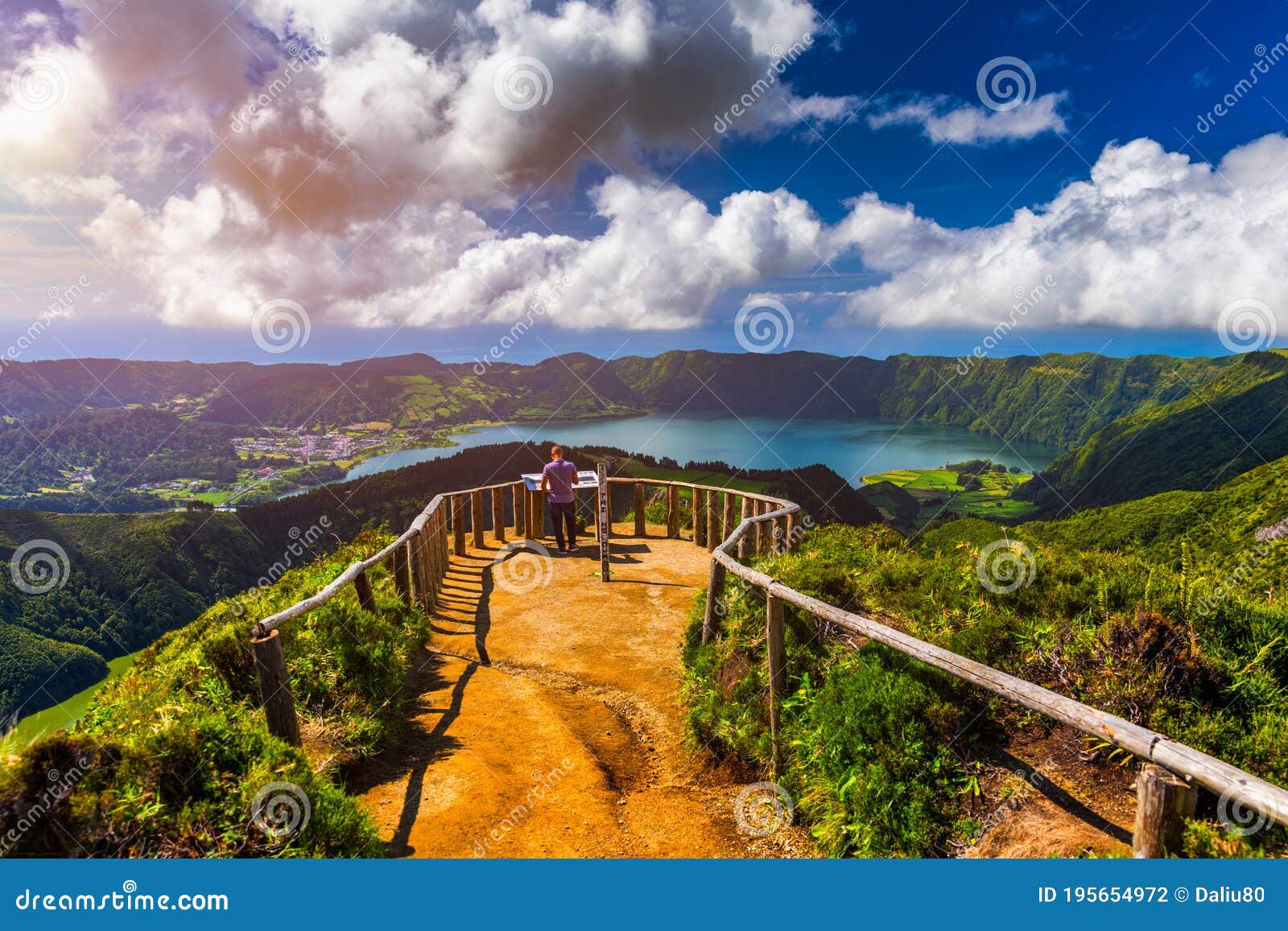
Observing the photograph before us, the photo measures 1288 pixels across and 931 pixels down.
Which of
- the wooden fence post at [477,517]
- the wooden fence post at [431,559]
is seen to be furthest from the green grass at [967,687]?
the wooden fence post at [477,517]

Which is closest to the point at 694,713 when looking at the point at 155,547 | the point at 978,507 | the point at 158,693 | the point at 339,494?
the point at 158,693

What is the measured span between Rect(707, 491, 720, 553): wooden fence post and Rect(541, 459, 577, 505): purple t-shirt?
102 inches

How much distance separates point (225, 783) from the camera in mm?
3186

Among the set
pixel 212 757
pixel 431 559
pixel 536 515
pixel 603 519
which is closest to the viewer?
pixel 212 757

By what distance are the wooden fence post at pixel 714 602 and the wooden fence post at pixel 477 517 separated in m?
7.29

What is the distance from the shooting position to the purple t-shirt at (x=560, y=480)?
11742mm

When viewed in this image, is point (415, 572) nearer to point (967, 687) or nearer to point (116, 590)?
point (967, 687)

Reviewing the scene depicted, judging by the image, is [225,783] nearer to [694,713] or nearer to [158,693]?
[158,693]

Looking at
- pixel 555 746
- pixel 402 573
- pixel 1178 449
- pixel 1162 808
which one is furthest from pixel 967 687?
pixel 1178 449

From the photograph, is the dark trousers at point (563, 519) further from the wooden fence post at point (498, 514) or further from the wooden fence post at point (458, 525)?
the wooden fence post at point (458, 525)

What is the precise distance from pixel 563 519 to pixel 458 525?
80.4 inches

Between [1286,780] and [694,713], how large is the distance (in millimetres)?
3867

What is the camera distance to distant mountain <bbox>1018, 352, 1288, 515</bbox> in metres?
85.7

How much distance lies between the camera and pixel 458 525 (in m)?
12.6
